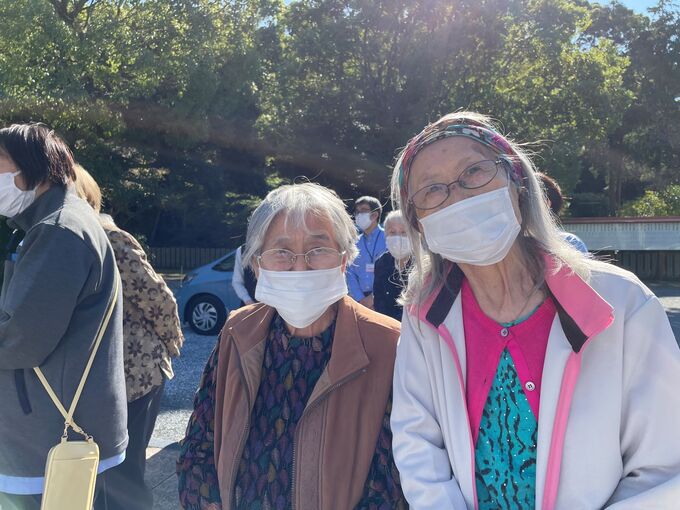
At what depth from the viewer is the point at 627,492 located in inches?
61.7

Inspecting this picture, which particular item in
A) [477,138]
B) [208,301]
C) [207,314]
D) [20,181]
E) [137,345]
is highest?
[477,138]

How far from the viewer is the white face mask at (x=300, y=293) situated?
7.18ft

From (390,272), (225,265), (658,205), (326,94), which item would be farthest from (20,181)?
(658,205)

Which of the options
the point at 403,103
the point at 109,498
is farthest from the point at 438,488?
the point at 403,103

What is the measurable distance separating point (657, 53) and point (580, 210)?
7.36m

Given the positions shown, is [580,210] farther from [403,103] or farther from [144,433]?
[144,433]

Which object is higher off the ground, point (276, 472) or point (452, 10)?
point (452, 10)

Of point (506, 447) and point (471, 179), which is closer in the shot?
point (506, 447)

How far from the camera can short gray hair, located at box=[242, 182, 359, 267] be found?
2234 millimetres

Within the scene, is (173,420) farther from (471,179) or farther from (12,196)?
(471,179)

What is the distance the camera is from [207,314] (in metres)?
10.6

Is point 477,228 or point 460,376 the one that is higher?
point 477,228

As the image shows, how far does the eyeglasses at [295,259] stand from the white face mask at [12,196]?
1093 millimetres

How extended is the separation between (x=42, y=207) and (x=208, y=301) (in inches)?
323
